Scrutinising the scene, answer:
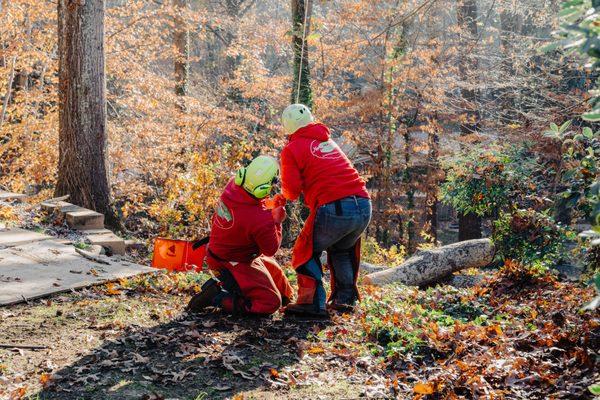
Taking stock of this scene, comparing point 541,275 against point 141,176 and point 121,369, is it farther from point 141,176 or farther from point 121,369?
point 141,176

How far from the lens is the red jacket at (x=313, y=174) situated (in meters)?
5.97

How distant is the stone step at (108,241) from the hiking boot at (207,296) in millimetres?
2947

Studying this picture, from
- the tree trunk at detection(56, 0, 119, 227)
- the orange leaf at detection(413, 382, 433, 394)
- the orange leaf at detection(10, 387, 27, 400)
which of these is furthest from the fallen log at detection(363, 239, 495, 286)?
the orange leaf at detection(10, 387, 27, 400)

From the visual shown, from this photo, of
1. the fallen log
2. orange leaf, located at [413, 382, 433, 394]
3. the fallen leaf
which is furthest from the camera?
the fallen log

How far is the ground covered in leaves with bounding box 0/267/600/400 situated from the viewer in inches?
161

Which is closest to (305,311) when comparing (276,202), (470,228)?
(276,202)

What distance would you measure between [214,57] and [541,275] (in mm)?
25727

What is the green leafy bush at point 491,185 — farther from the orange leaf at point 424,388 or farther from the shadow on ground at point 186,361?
the orange leaf at point 424,388

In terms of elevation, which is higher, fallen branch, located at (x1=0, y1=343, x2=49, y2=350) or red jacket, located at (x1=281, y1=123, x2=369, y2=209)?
red jacket, located at (x1=281, y1=123, x2=369, y2=209)

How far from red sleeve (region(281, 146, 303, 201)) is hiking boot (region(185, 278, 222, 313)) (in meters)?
1.12

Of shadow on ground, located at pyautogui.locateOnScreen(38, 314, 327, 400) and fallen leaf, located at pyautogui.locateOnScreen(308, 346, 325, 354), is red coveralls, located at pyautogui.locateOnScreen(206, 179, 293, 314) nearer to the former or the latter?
shadow on ground, located at pyautogui.locateOnScreen(38, 314, 327, 400)

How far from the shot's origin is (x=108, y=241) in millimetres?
8258

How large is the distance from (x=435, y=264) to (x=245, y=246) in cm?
500

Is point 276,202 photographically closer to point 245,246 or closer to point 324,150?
point 245,246
